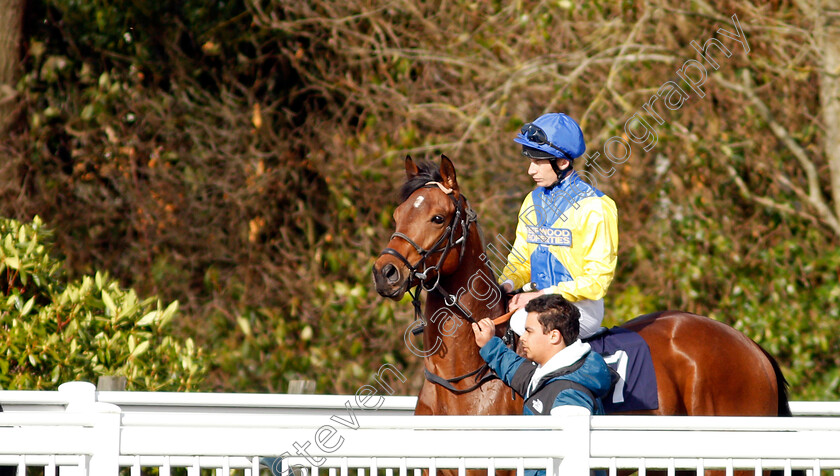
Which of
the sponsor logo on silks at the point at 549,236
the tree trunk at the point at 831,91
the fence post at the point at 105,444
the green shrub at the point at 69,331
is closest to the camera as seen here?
the fence post at the point at 105,444

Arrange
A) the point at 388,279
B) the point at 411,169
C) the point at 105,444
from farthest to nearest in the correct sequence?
the point at 411,169, the point at 388,279, the point at 105,444

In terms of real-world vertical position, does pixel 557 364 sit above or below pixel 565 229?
below

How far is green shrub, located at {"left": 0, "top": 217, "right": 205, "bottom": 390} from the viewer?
4828 mm

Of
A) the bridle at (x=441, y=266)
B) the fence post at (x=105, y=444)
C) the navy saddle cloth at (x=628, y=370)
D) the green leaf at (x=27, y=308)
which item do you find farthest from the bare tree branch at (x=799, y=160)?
the fence post at (x=105, y=444)

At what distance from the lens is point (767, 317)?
7.46 m

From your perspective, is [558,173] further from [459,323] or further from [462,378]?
[462,378]

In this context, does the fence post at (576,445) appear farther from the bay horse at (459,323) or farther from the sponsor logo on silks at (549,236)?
the sponsor logo on silks at (549,236)

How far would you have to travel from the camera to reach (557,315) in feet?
11.0

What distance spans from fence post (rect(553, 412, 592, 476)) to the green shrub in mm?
3084

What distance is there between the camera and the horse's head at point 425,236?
363 cm

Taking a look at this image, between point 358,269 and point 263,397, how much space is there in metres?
4.37

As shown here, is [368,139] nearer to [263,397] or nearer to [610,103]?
[610,103]

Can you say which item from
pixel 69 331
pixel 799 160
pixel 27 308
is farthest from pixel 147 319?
pixel 799 160

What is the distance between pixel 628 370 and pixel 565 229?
64cm
